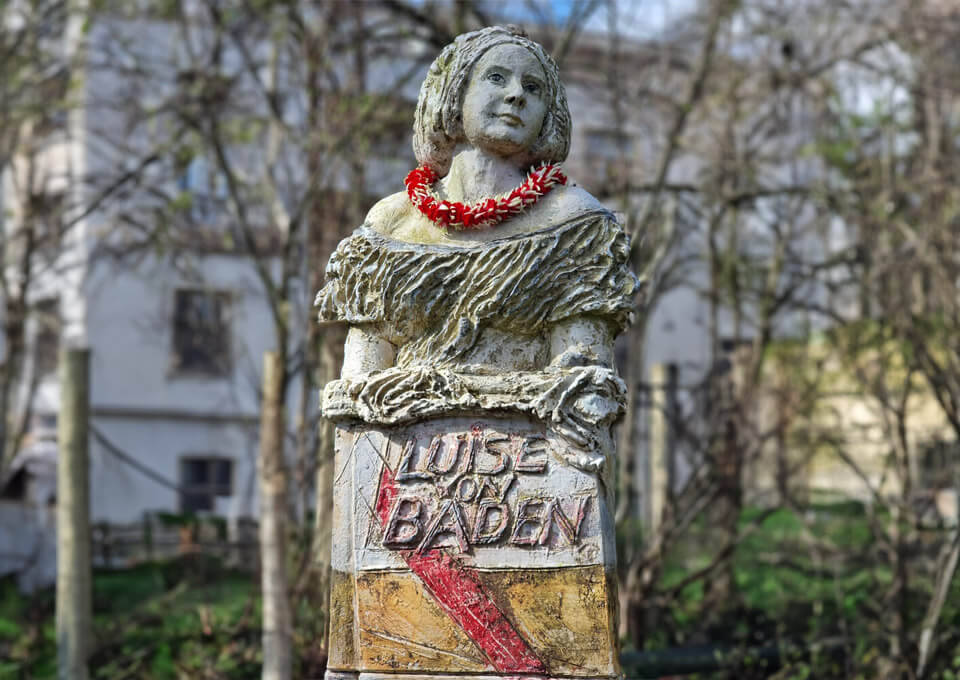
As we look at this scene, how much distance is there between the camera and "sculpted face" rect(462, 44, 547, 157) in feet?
12.8

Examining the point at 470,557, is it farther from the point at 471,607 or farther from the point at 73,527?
the point at 73,527

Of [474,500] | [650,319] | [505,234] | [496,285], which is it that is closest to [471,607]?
[474,500]

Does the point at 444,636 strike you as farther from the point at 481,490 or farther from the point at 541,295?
the point at 541,295

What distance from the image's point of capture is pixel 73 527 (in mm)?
7488

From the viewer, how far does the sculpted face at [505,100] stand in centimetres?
390

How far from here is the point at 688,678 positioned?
7.54m

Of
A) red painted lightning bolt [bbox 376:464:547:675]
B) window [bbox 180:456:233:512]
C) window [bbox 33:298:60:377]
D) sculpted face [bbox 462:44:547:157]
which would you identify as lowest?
red painted lightning bolt [bbox 376:464:547:675]

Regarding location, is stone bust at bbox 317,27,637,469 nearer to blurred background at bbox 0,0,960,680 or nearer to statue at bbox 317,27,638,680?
statue at bbox 317,27,638,680

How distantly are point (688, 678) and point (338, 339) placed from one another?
300cm

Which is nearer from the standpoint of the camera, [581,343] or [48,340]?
[581,343]

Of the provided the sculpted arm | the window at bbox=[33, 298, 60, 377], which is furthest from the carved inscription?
the window at bbox=[33, 298, 60, 377]

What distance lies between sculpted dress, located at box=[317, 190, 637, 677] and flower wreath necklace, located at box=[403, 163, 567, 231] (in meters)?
0.08

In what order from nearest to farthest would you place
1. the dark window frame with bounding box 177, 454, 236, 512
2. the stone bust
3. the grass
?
the stone bust, the grass, the dark window frame with bounding box 177, 454, 236, 512

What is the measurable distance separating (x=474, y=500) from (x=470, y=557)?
0.55 feet
